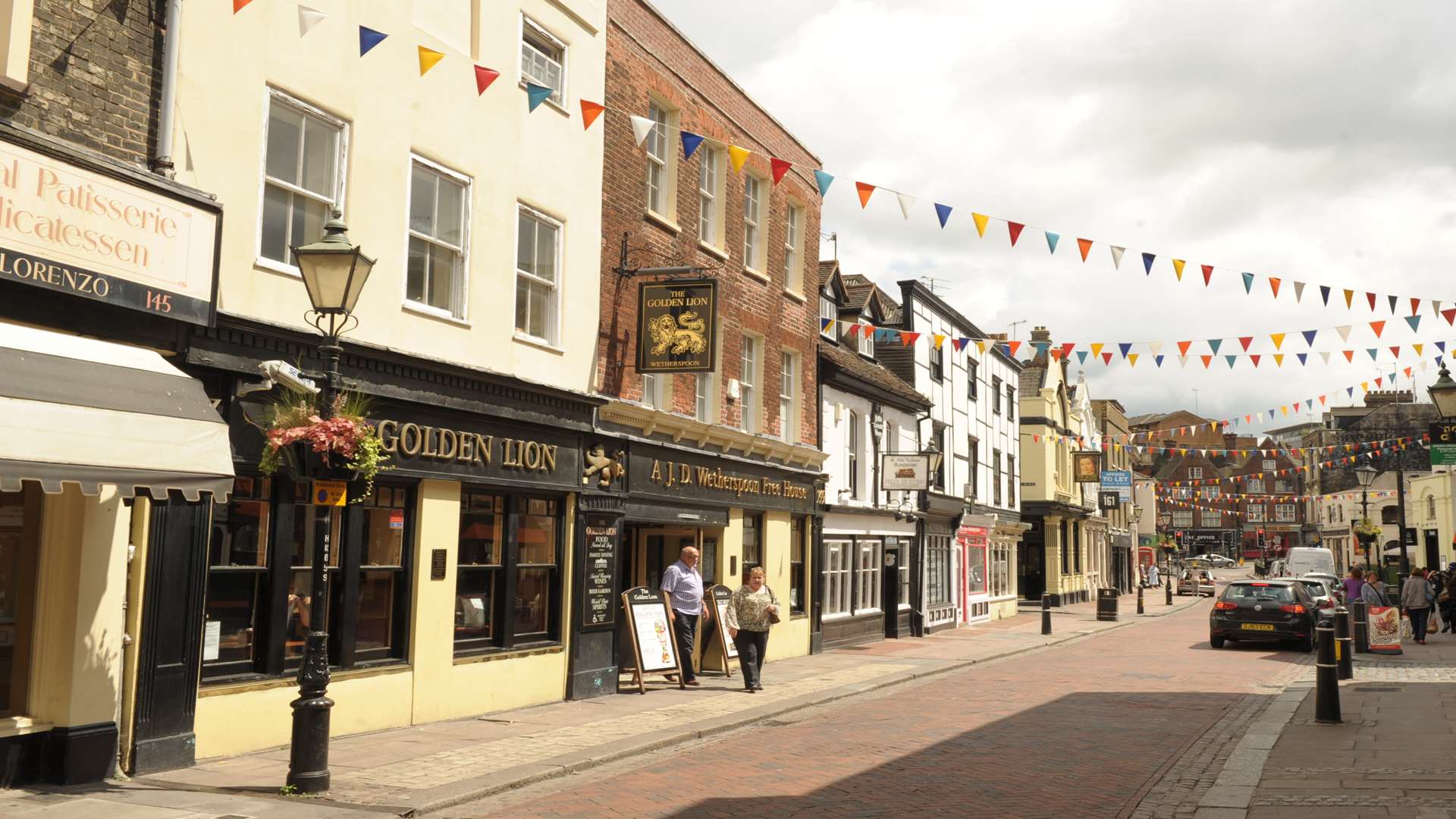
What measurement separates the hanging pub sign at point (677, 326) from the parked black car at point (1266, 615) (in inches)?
551

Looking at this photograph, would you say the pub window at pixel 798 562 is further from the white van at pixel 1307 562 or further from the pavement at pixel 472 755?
the white van at pixel 1307 562

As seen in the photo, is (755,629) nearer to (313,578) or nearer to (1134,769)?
(1134,769)

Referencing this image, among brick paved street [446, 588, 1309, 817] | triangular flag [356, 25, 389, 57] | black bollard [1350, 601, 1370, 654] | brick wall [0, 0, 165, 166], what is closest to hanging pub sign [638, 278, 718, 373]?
brick paved street [446, 588, 1309, 817]

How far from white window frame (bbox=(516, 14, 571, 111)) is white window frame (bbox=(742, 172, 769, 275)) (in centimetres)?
573

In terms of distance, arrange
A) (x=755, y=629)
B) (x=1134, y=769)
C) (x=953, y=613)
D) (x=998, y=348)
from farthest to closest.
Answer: (x=998, y=348) < (x=953, y=613) < (x=755, y=629) < (x=1134, y=769)

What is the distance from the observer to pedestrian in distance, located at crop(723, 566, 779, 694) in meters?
16.1

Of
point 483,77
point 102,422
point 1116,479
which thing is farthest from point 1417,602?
point 1116,479

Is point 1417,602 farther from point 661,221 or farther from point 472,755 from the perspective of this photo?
point 472,755

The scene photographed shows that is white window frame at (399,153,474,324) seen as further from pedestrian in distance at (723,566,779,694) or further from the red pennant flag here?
pedestrian in distance at (723,566,779,694)

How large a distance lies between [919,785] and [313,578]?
497cm

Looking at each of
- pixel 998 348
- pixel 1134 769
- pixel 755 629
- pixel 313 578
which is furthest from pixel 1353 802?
pixel 998 348

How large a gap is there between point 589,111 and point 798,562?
438 inches

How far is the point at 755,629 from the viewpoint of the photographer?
1625 centimetres

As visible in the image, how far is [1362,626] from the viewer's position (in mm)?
22672
